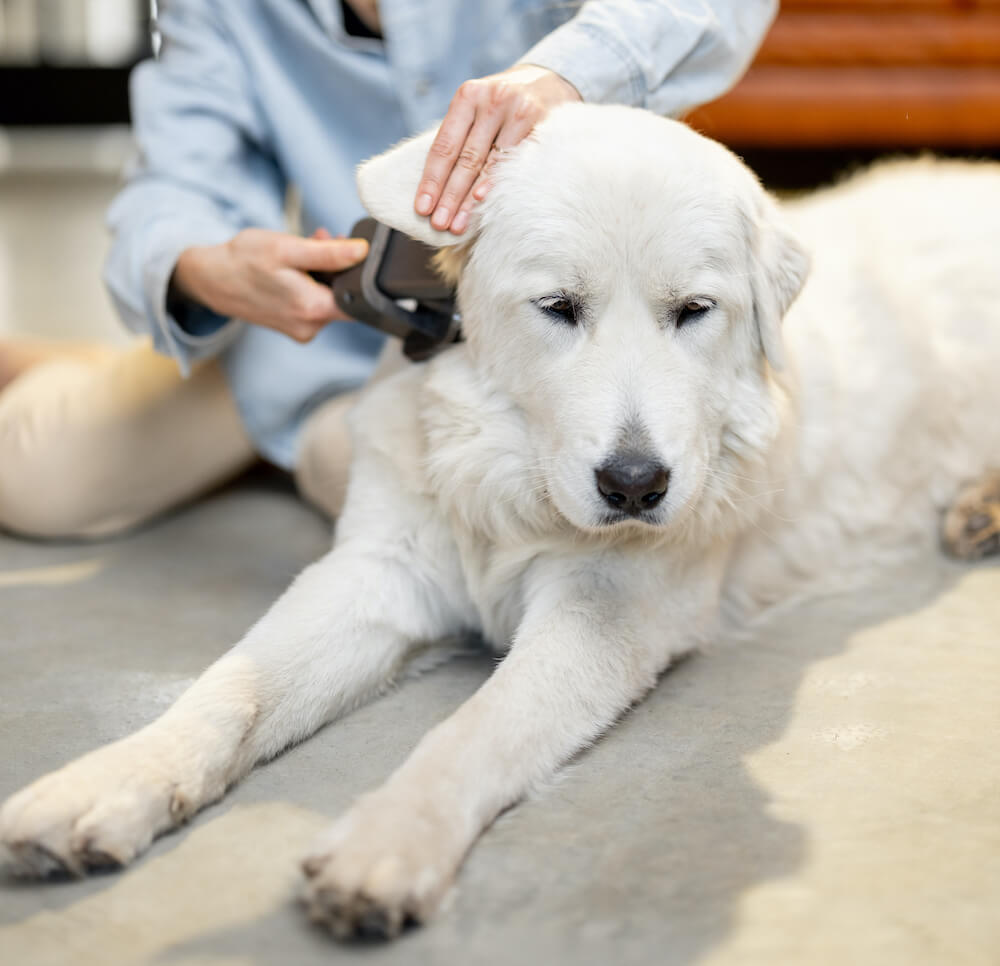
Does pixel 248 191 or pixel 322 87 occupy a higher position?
pixel 322 87

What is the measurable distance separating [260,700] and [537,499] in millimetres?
524

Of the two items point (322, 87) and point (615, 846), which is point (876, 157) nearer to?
point (322, 87)

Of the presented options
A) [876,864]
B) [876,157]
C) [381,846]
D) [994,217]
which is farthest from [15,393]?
[876,157]

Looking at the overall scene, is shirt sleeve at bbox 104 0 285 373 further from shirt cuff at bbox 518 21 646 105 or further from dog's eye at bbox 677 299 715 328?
dog's eye at bbox 677 299 715 328

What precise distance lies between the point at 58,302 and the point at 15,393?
2417mm

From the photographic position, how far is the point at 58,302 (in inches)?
194

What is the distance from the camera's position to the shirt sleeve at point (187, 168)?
91.4 inches

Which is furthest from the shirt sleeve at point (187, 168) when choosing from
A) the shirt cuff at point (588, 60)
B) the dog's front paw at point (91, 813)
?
the dog's front paw at point (91, 813)

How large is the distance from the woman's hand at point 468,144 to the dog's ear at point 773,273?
0.40m

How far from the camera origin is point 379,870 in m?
1.20

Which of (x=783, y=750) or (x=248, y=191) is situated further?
(x=248, y=191)

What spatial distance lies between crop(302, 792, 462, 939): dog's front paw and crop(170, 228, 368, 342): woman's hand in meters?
1.00

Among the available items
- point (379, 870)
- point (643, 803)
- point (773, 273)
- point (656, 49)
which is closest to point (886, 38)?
point (656, 49)

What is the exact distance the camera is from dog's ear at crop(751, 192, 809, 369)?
175cm
